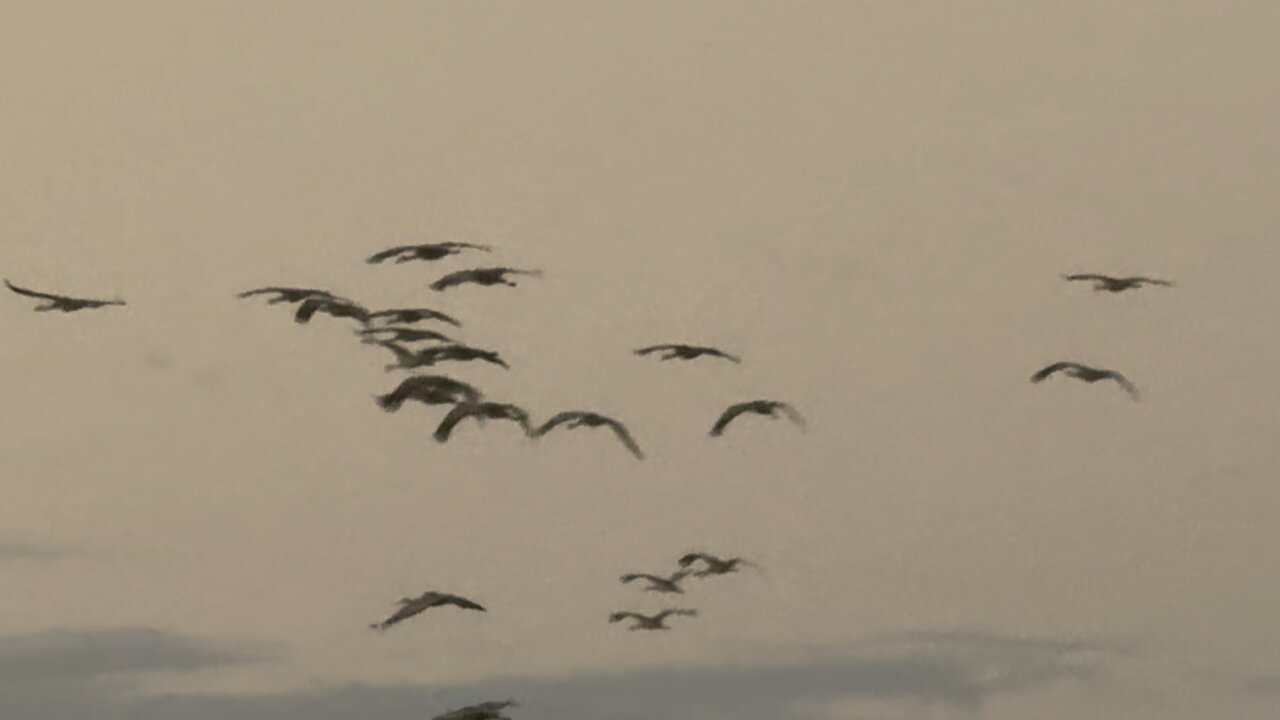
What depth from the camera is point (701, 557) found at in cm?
7981

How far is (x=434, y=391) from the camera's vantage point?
6456 cm

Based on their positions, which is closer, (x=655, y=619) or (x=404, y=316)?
(x=404, y=316)

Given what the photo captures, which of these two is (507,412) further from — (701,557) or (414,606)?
(701,557)

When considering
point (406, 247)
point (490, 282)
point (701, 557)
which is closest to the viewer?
point (406, 247)

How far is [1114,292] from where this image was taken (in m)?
67.9

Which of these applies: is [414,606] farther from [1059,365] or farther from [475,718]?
[1059,365]

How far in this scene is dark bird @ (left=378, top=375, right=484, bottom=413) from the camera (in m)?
61.7

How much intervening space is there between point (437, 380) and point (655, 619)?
74.1ft

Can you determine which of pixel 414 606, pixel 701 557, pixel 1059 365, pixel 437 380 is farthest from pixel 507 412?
pixel 701 557

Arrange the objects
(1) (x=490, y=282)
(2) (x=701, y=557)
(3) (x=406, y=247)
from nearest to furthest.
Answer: (3) (x=406, y=247), (1) (x=490, y=282), (2) (x=701, y=557)

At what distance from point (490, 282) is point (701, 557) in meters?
17.1

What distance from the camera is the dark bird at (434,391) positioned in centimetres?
6169

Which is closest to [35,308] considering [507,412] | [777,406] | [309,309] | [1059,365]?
[309,309]

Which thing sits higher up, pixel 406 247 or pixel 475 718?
pixel 406 247
